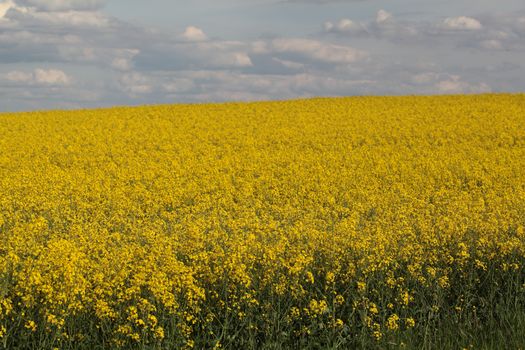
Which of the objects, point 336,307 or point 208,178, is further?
point 208,178

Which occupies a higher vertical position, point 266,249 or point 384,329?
point 266,249

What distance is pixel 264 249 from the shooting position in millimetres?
8406

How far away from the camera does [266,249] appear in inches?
320

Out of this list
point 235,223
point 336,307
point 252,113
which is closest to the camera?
point 336,307

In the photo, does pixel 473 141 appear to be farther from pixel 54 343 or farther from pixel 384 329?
pixel 54 343

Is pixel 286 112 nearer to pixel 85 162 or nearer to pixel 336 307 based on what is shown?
pixel 85 162

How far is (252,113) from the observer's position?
116ft

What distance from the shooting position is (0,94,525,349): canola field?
7.07 meters

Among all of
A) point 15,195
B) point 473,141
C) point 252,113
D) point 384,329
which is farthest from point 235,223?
point 252,113

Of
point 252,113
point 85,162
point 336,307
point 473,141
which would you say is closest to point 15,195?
point 85,162

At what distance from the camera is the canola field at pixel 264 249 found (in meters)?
7.07

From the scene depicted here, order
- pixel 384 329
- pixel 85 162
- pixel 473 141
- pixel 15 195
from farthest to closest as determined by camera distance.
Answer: pixel 473 141 → pixel 85 162 → pixel 15 195 → pixel 384 329

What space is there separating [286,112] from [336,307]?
1104 inches

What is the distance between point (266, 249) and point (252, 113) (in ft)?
90.1
